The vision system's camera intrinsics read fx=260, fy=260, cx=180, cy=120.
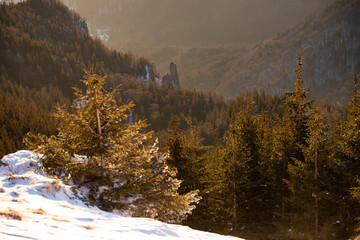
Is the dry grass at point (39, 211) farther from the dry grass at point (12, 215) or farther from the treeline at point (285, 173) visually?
the treeline at point (285, 173)

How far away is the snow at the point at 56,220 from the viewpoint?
15.0 feet

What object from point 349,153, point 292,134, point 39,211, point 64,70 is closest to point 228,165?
point 292,134

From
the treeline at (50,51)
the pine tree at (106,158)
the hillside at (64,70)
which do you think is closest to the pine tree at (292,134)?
the pine tree at (106,158)

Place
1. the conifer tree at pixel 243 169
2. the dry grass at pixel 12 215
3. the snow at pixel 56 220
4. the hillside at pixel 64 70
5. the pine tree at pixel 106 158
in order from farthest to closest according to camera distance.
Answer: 1. the hillside at pixel 64 70
2. the conifer tree at pixel 243 169
3. the pine tree at pixel 106 158
4. the dry grass at pixel 12 215
5. the snow at pixel 56 220

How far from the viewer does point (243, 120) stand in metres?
19.6

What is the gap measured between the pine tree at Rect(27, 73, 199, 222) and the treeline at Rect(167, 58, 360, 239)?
8.32 metres

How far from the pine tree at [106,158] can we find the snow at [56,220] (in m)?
1.51

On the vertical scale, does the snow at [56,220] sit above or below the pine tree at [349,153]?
below

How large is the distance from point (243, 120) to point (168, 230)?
14.7m

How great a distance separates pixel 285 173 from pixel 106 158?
46.5 feet

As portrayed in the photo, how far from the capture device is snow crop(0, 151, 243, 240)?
4570mm

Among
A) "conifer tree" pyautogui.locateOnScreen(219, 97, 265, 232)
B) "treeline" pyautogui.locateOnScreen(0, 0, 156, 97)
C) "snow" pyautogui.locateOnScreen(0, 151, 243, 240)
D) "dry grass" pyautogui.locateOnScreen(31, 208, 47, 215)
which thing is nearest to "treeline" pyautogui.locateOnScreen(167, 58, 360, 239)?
"conifer tree" pyautogui.locateOnScreen(219, 97, 265, 232)

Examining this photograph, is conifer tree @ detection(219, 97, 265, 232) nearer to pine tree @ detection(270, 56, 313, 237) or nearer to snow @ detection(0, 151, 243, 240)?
pine tree @ detection(270, 56, 313, 237)

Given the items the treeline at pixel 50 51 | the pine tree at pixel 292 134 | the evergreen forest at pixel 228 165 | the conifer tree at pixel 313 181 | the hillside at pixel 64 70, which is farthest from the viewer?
the treeline at pixel 50 51
